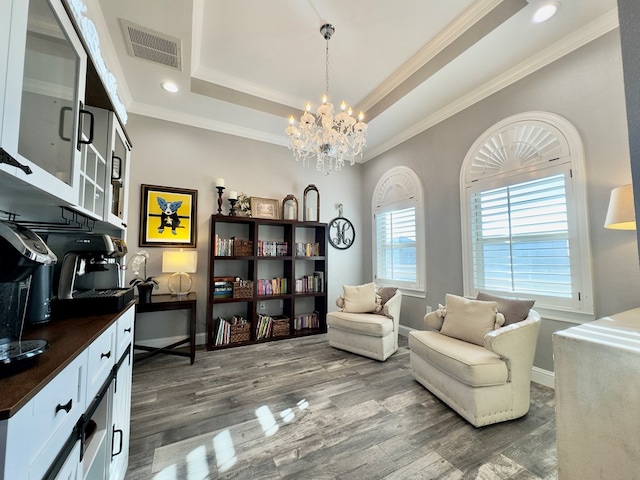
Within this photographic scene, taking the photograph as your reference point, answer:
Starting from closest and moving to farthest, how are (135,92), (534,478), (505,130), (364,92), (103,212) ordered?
(534,478)
(103,212)
(505,130)
(135,92)
(364,92)

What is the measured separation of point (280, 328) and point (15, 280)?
3.17 metres

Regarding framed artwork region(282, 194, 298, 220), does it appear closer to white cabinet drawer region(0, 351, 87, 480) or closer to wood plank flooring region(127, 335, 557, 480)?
wood plank flooring region(127, 335, 557, 480)

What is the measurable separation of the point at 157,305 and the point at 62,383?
7.42 feet

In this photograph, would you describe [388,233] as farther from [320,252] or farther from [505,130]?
[505,130]

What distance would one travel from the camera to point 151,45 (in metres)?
2.27

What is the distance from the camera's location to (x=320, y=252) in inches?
166

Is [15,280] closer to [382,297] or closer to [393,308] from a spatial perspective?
[393,308]

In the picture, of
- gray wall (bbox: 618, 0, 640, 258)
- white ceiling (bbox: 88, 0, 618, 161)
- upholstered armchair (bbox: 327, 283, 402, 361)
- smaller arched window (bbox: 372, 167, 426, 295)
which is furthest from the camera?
smaller arched window (bbox: 372, 167, 426, 295)

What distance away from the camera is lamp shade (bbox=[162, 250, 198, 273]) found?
9.82 feet

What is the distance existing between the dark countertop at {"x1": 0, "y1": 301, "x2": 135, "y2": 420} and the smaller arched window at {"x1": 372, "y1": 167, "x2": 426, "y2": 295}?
338cm

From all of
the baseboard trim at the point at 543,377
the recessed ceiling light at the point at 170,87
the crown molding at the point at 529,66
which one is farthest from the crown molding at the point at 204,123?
the baseboard trim at the point at 543,377

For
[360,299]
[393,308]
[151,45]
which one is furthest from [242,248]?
[151,45]

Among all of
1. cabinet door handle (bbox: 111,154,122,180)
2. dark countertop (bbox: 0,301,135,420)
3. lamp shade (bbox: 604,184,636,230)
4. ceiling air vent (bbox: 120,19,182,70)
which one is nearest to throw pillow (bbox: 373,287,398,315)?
lamp shade (bbox: 604,184,636,230)

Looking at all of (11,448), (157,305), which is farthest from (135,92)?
(11,448)
